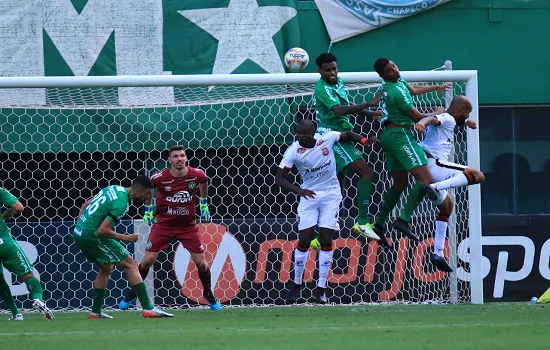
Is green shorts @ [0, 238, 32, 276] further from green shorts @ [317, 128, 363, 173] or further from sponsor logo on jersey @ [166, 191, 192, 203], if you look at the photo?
green shorts @ [317, 128, 363, 173]

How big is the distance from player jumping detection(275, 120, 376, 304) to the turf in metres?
0.91

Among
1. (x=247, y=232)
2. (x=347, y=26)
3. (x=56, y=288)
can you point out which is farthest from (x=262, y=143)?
(x=56, y=288)

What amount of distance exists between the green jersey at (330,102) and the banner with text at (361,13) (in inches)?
150

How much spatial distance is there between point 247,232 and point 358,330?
599 cm

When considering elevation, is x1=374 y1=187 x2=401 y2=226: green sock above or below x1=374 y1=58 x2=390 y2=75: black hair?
below

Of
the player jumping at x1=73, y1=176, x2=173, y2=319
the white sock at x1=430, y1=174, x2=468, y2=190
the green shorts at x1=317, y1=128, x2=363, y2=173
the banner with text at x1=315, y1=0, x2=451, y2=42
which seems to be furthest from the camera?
the banner with text at x1=315, y1=0, x2=451, y2=42

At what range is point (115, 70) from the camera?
15242 millimetres

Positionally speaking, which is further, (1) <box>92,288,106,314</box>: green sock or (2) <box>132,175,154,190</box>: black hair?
(1) <box>92,288,106,314</box>: green sock

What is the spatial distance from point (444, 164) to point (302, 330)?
3.87m

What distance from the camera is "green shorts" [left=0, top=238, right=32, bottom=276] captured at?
11.3 metres

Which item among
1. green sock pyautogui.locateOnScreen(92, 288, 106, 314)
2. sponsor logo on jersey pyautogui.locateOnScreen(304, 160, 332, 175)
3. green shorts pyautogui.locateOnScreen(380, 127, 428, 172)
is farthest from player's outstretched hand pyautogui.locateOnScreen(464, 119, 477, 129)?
green sock pyautogui.locateOnScreen(92, 288, 106, 314)

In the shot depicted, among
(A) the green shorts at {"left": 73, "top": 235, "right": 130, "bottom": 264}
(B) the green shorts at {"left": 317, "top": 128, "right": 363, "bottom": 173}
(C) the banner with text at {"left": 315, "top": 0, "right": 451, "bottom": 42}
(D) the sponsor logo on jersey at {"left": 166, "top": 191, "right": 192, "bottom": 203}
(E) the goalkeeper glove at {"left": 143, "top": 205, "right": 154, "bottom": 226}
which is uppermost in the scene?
(C) the banner with text at {"left": 315, "top": 0, "right": 451, "bottom": 42}

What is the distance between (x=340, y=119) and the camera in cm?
1194

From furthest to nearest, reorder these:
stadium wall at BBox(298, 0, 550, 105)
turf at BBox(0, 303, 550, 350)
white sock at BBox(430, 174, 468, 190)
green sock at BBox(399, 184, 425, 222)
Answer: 1. stadium wall at BBox(298, 0, 550, 105)
2. green sock at BBox(399, 184, 425, 222)
3. white sock at BBox(430, 174, 468, 190)
4. turf at BBox(0, 303, 550, 350)
